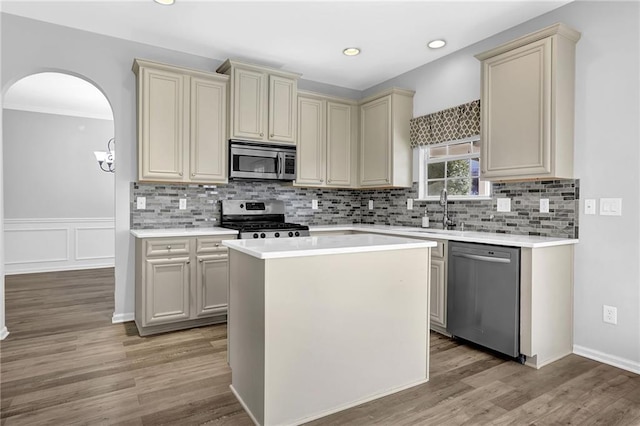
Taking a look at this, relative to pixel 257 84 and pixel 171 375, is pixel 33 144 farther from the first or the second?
pixel 171 375

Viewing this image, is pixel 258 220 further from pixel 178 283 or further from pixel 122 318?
pixel 122 318

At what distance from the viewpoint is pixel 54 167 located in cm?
636

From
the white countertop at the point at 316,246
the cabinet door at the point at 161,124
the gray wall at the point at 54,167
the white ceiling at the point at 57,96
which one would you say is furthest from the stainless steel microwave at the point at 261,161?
the gray wall at the point at 54,167

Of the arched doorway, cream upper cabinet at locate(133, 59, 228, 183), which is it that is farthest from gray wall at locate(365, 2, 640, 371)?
the arched doorway

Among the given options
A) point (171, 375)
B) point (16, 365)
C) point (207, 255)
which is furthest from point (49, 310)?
point (171, 375)

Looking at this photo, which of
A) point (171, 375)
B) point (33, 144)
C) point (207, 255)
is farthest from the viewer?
point (33, 144)

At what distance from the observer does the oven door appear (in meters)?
3.95

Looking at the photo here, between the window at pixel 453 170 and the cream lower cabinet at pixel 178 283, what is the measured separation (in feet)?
7.78

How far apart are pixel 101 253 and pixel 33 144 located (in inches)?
79.6

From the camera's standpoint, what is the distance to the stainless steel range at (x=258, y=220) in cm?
379

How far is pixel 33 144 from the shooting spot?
6.19 metres

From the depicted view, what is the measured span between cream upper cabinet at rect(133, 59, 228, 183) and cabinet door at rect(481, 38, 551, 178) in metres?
2.45

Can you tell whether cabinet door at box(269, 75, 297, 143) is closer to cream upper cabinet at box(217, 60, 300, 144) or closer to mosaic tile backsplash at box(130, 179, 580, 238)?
A: cream upper cabinet at box(217, 60, 300, 144)

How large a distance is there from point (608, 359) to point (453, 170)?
6.85ft
